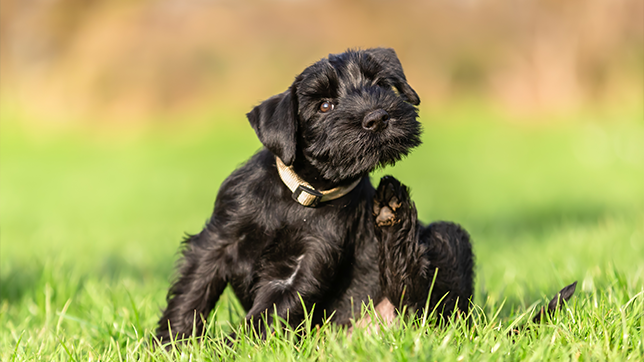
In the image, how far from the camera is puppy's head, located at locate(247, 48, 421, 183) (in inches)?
116

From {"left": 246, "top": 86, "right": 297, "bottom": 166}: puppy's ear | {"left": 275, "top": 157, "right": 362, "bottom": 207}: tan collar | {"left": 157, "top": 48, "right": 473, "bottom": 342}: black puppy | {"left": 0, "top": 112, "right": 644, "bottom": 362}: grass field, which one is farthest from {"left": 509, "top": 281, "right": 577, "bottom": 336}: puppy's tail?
{"left": 246, "top": 86, "right": 297, "bottom": 166}: puppy's ear

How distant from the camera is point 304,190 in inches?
118

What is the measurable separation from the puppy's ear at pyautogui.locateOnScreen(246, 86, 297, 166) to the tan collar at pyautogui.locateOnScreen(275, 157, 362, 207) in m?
0.14

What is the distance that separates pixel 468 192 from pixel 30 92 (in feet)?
46.6

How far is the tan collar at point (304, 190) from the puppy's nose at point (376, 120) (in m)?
0.38

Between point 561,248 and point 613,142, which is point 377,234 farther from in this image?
point 613,142

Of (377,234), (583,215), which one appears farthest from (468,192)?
(377,234)

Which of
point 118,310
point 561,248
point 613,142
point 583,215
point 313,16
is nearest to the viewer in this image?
point 118,310

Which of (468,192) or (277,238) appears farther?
(468,192)

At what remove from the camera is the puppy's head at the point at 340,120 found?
296 cm

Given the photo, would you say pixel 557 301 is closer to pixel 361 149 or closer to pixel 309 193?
pixel 361 149

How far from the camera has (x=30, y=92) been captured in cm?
1842

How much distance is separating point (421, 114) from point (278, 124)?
5293 millimetres

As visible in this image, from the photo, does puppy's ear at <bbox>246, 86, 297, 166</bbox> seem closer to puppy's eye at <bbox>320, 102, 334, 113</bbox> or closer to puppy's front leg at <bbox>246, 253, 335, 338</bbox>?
puppy's eye at <bbox>320, 102, 334, 113</bbox>
